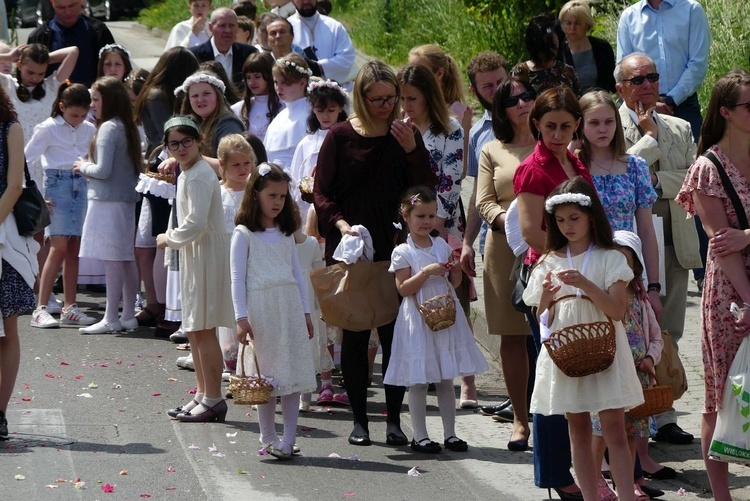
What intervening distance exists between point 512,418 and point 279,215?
1.99 meters

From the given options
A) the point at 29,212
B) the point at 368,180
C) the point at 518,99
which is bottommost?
the point at 29,212

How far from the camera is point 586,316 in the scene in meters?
5.97

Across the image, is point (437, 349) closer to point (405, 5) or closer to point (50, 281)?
point (50, 281)

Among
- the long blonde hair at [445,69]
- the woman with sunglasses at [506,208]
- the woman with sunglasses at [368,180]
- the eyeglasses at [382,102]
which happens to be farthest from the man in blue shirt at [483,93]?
the eyeglasses at [382,102]

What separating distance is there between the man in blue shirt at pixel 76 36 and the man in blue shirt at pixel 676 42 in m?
5.81

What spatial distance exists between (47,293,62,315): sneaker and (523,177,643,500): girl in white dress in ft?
20.7

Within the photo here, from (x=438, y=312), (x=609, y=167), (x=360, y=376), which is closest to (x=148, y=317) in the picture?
(x=360, y=376)

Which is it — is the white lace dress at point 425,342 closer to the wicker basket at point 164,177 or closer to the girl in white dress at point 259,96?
the wicker basket at point 164,177

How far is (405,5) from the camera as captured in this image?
76.1 ft

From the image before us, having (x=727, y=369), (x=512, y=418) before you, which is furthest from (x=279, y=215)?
(x=727, y=369)

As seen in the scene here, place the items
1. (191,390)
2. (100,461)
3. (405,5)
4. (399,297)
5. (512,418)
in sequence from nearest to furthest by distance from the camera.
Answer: (100,461) → (399,297) → (512,418) → (191,390) → (405,5)

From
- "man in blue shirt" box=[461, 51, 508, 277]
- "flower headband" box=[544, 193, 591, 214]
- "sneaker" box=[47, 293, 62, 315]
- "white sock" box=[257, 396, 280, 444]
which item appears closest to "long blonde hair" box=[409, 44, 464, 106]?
"man in blue shirt" box=[461, 51, 508, 277]

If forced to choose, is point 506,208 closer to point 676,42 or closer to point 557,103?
point 557,103

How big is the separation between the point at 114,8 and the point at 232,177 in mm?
26259
